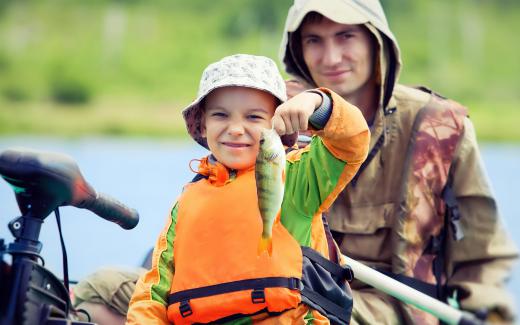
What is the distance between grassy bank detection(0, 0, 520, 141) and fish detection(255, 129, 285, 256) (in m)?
20.2

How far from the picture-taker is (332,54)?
3.60 metres

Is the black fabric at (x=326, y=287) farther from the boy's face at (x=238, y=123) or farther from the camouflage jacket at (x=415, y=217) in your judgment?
the camouflage jacket at (x=415, y=217)

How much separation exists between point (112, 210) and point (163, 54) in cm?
2540

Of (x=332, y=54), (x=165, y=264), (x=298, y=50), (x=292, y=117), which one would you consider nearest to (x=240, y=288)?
(x=165, y=264)

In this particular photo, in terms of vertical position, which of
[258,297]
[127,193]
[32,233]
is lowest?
[127,193]

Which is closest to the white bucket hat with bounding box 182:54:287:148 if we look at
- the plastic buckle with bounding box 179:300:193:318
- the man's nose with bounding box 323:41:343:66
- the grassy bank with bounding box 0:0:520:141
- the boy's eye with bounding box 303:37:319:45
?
the plastic buckle with bounding box 179:300:193:318

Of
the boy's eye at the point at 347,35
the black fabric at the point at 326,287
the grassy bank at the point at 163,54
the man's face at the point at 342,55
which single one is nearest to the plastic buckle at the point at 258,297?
the black fabric at the point at 326,287

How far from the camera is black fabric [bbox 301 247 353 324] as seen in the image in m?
2.59

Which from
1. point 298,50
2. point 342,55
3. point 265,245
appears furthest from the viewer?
point 298,50

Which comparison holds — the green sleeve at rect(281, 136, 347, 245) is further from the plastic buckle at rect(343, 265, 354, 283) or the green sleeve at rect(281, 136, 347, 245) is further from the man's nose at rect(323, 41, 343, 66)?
the man's nose at rect(323, 41, 343, 66)

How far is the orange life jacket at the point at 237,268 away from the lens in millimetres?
2539

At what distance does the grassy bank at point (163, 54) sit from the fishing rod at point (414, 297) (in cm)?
1980

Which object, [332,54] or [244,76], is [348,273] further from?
[332,54]

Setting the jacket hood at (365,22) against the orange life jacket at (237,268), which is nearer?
the orange life jacket at (237,268)
